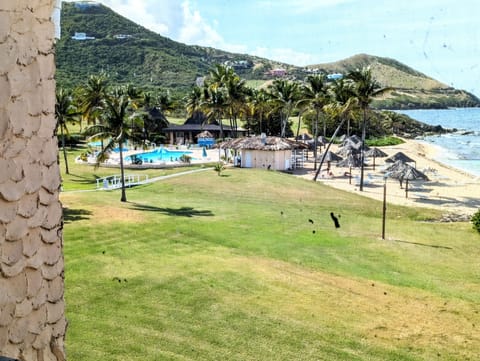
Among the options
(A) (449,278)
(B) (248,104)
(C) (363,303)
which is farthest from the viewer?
(B) (248,104)

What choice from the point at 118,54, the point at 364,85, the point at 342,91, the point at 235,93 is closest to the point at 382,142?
the point at 235,93

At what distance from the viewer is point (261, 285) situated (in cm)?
1439

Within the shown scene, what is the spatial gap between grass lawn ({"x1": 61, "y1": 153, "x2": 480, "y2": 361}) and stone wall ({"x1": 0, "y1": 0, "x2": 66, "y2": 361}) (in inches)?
269

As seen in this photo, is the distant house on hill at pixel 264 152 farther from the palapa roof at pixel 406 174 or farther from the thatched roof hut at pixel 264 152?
the palapa roof at pixel 406 174

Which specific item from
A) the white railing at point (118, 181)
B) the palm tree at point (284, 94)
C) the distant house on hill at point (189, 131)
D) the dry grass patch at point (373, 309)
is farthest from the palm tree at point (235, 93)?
the dry grass patch at point (373, 309)

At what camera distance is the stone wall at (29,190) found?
104 inches

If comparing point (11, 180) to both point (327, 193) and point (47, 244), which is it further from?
point (327, 193)

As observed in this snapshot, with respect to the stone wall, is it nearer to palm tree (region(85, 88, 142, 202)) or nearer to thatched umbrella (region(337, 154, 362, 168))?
palm tree (region(85, 88, 142, 202))

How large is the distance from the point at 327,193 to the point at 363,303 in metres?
22.5

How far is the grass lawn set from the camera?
10477mm

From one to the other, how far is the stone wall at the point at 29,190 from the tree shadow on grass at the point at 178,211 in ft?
69.9

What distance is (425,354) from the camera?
1059cm

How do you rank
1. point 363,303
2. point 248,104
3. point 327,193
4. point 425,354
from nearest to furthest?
1. point 425,354
2. point 363,303
3. point 327,193
4. point 248,104

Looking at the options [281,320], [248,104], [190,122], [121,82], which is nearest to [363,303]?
[281,320]
